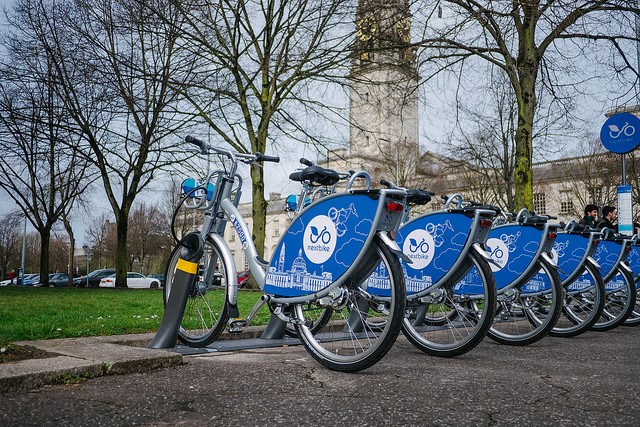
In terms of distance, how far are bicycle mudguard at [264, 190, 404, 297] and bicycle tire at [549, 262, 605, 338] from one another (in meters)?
3.57

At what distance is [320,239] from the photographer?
4.44 meters

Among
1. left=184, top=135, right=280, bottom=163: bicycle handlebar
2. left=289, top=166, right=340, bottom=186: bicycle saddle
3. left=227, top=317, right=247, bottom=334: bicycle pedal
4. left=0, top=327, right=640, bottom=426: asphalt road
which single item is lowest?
left=0, top=327, right=640, bottom=426: asphalt road

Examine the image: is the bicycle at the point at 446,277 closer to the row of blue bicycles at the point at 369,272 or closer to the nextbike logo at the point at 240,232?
the row of blue bicycles at the point at 369,272

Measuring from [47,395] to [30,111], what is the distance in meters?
19.6

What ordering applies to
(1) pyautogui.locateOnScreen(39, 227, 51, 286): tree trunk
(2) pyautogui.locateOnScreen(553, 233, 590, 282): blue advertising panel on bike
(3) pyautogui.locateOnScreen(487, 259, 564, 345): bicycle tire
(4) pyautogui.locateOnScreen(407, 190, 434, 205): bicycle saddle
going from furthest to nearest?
1. (1) pyautogui.locateOnScreen(39, 227, 51, 286): tree trunk
2. (2) pyautogui.locateOnScreen(553, 233, 590, 282): blue advertising panel on bike
3. (3) pyautogui.locateOnScreen(487, 259, 564, 345): bicycle tire
4. (4) pyautogui.locateOnScreen(407, 190, 434, 205): bicycle saddle

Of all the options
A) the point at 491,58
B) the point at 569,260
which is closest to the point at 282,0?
the point at 491,58

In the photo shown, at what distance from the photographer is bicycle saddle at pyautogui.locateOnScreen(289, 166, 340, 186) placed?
4746mm

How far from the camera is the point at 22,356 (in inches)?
158

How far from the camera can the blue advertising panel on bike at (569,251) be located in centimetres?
759

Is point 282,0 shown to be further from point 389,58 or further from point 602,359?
point 602,359

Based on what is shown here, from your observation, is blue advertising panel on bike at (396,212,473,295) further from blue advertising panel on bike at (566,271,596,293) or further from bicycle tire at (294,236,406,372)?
blue advertising panel on bike at (566,271,596,293)

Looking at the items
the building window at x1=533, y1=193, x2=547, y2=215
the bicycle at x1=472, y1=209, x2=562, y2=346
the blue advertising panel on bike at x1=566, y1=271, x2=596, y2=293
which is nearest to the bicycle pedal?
the bicycle at x1=472, y1=209, x2=562, y2=346

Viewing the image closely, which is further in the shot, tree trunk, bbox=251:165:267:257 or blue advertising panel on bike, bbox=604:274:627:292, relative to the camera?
tree trunk, bbox=251:165:267:257

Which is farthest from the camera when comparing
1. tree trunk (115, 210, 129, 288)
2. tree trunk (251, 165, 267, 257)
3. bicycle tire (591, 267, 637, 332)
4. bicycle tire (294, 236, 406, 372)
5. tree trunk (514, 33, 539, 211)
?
tree trunk (115, 210, 129, 288)
